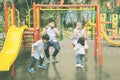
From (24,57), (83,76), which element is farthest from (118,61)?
(24,57)

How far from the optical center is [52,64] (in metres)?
10.4

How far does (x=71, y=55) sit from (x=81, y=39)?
2727mm

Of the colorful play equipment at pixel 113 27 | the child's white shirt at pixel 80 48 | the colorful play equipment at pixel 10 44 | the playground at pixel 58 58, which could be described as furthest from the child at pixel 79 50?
the colorful play equipment at pixel 113 27

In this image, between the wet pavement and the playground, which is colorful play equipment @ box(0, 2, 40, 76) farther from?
the wet pavement

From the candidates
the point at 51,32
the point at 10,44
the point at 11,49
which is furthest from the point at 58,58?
the point at 11,49

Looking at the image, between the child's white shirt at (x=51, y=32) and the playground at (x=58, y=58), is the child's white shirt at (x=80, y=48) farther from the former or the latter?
the child's white shirt at (x=51, y=32)

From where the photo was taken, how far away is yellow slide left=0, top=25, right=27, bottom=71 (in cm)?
864

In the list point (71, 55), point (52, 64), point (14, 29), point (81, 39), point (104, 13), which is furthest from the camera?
point (104, 13)

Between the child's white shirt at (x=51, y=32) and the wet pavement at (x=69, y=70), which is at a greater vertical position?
the child's white shirt at (x=51, y=32)

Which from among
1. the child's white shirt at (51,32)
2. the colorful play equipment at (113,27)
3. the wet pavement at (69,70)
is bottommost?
the wet pavement at (69,70)

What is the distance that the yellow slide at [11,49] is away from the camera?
864 centimetres

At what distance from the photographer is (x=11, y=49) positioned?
10180 millimetres

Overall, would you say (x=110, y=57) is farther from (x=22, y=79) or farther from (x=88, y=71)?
(x=22, y=79)

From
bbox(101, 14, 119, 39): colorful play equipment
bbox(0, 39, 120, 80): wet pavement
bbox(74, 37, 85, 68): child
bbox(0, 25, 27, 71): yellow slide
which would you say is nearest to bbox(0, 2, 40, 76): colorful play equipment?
bbox(0, 25, 27, 71): yellow slide
